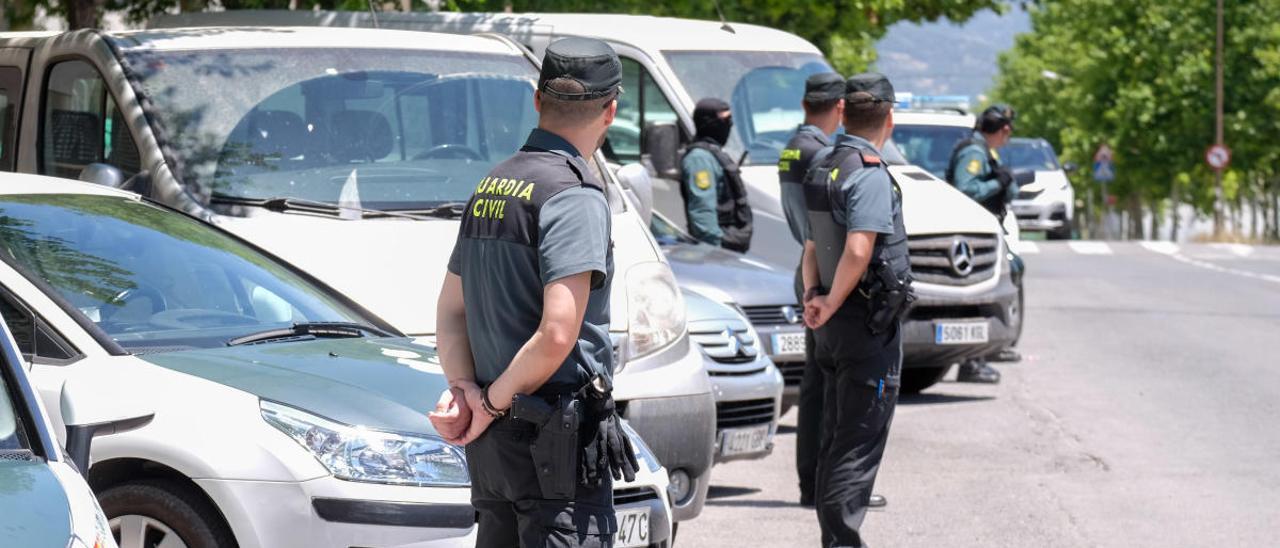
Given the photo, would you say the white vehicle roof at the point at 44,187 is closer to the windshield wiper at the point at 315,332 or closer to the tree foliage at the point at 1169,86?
the windshield wiper at the point at 315,332

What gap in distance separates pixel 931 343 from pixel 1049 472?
93.5 inches

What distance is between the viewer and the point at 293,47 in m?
8.16

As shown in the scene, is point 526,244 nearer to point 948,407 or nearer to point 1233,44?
point 948,407

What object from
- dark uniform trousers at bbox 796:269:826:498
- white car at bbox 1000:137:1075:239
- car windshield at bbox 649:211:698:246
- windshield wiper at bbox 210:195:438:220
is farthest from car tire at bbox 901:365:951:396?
white car at bbox 1000:137:1075:239

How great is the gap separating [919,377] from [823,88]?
15.2 feet

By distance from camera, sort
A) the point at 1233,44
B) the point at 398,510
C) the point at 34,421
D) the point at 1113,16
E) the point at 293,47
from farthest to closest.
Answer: the point at 1113,16 < the point at 1233,44 < the point at 293,47 < the point at 398,510 < the point at 34,421

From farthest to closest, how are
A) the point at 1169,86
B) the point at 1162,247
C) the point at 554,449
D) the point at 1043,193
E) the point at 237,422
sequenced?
1. the point at 1169,86
2. the point at 1162,247
3. the point at 1043,193
4. the point at 237,422
5. the point at 554,449

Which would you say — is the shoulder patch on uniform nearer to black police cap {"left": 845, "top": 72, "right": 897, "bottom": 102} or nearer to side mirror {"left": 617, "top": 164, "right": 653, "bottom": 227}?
side mirror {"left": 617, "top": 164, "right": 653, "bottom": 227}

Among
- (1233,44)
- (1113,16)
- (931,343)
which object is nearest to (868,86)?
(931,343)

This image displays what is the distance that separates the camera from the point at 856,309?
6.93 m

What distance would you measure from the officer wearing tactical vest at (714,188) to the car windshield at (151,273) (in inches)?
197

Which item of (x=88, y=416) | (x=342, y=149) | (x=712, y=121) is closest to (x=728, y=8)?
(x=712, y=121)

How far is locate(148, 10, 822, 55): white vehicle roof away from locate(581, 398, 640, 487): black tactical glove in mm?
8167

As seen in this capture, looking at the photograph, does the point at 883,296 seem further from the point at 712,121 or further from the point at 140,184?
the point at 712,121
